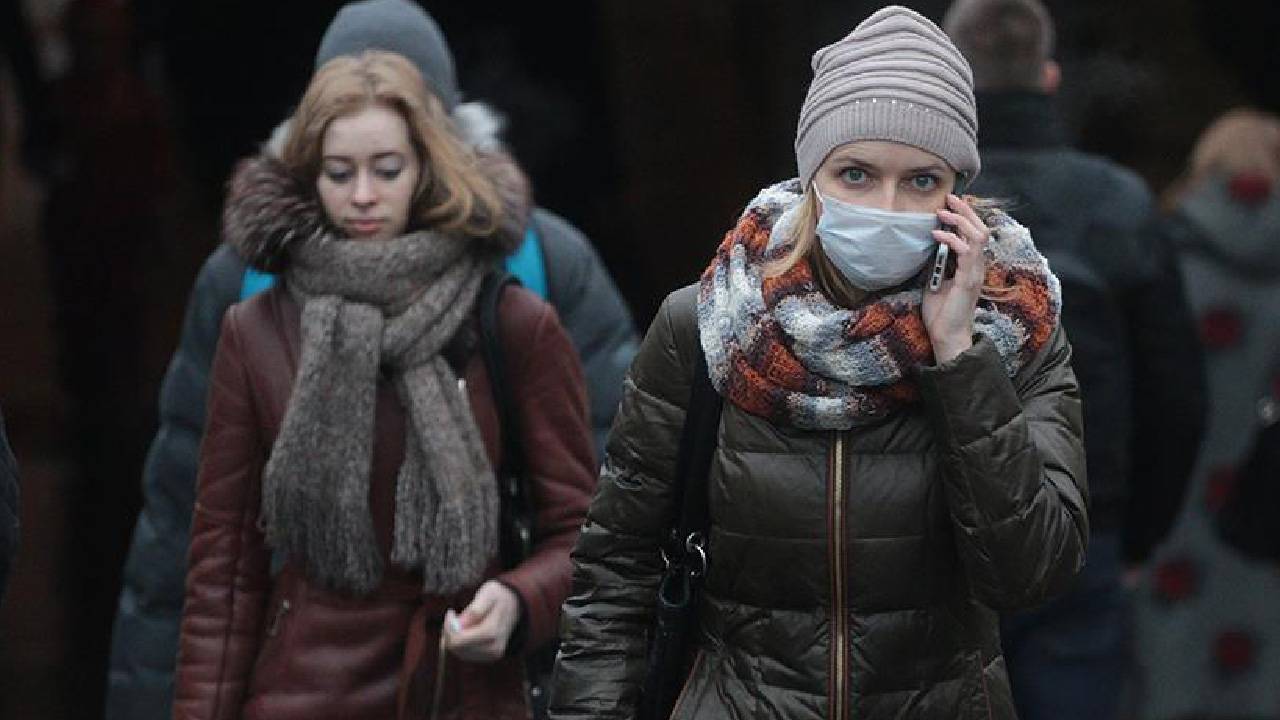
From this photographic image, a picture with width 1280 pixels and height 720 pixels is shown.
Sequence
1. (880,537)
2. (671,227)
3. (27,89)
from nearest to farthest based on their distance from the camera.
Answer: (880,537) → (671,227) → (27,89)

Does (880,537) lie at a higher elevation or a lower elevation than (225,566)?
higher

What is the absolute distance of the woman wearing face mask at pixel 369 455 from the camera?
14.8ft

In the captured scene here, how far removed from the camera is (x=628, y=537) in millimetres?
3850

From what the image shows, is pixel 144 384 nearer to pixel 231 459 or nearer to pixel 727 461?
pixel 231 459

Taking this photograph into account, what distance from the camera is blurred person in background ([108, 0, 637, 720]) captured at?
513cm

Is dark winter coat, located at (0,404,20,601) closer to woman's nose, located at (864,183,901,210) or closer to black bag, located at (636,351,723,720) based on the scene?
black bag, located at (636,351,723,720)

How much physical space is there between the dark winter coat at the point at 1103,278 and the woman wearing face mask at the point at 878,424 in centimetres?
164

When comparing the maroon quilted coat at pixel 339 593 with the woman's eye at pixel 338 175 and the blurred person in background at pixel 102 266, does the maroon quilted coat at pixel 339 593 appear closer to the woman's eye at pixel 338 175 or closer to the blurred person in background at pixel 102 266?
the woman's eye at pixel 338 175

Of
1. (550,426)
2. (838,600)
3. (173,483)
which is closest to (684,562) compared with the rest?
(838,600)

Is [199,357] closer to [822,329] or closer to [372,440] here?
[372,440]

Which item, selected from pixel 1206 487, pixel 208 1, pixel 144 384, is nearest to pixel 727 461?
pixel 1206 487

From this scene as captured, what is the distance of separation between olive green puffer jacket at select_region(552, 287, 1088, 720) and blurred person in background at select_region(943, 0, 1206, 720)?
5.71 feet

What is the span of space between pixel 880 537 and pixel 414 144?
140cm

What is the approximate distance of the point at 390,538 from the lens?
455 centimetres
